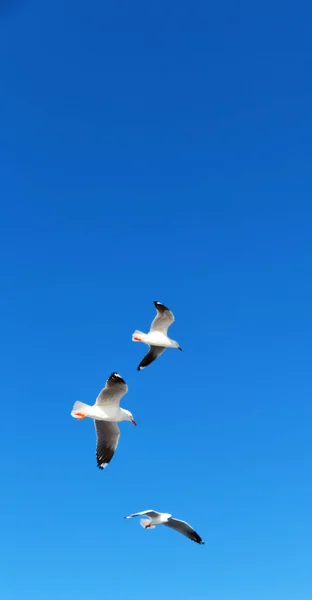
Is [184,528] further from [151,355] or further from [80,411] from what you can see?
[151,355]

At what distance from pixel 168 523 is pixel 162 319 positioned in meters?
5.63

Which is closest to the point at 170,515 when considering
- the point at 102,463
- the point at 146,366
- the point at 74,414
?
the point at 102,463

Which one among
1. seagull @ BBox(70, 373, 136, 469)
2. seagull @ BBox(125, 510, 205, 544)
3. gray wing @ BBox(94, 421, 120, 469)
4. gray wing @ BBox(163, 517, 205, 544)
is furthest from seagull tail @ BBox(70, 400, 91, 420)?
gray wing @ BBox(163, 517, 205, 544)

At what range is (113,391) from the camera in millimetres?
16422

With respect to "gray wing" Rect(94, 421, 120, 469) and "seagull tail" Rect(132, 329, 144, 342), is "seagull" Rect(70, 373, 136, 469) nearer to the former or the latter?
"gray wing" Rect(94, 421, 120, 469)

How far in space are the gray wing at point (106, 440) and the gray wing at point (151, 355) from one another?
302cm

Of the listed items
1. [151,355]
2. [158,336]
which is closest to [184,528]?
[151,355]

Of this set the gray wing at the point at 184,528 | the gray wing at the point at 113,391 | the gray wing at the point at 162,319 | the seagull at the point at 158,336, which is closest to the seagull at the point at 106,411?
the gray wing at the point at 113,391

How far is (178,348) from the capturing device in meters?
21.3

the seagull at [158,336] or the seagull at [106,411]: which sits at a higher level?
the seagull at [158,336]

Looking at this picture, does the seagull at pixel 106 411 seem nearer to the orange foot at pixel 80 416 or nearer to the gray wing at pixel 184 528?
the orange foot at pixel 80 416

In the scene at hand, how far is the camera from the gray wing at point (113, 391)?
1625 cm

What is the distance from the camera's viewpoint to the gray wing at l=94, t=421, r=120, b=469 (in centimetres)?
1755

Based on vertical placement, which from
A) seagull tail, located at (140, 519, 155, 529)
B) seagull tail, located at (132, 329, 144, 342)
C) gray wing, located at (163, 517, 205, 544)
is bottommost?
seagull tail, located at (140, 519, 155, 529)
